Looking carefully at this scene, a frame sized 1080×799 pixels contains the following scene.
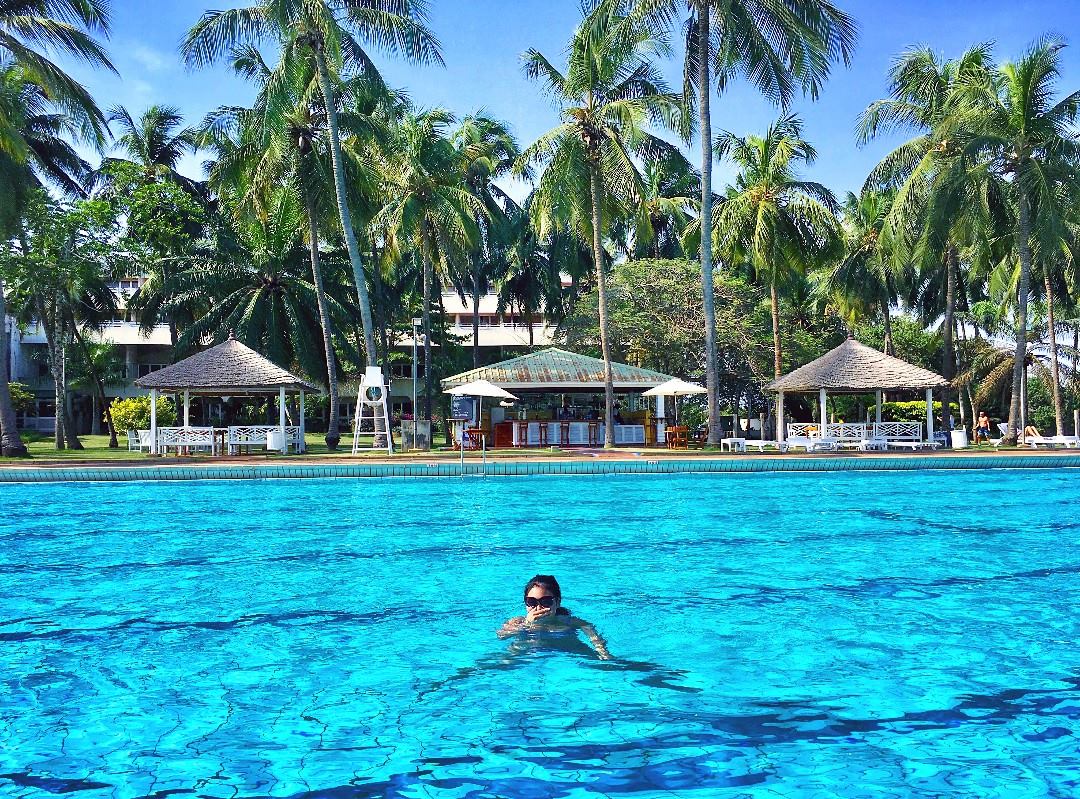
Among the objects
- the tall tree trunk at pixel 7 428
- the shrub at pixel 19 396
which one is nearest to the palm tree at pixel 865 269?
the tall tree trunk at pixel 7 428

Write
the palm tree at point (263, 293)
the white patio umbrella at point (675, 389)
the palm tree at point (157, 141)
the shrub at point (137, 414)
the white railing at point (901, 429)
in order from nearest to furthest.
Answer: the white railing at point (901, 429) → the white patio umbrella at point (675, 389) → the palm tree at point (263, 293) → the shrub at point (137, 414) → the palm tree at point (157, 141)

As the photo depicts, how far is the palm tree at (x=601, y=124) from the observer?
24578mm

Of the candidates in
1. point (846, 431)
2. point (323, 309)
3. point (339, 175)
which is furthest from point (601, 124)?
point (846, 431)

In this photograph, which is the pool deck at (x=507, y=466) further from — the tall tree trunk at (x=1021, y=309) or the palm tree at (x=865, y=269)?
the palm tree at (x=865, y=269)

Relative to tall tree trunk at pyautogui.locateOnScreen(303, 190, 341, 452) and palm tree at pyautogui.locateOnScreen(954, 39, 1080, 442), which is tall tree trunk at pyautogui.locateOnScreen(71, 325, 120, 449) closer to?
tall tree trunk at pyautogui.locateOnScreen(303, 190, 341, 452)

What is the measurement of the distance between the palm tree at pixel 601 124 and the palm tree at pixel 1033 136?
27.7 feet

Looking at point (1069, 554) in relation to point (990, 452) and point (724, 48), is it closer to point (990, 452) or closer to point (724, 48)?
point (990, 452)

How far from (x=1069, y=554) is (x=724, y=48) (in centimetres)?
1782

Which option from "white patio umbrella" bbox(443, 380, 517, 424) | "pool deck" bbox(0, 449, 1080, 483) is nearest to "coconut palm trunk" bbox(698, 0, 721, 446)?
"pool deck" bbox(0, 449, 1080, 483)

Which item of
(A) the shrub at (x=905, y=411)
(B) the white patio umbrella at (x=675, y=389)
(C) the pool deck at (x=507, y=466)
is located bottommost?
(C) the pool deck at (x=507, y=466)

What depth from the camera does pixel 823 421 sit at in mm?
25250

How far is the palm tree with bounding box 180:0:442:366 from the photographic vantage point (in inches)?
932

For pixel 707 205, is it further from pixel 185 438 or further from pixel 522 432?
pixel 185 438

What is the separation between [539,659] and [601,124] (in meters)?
21.8
